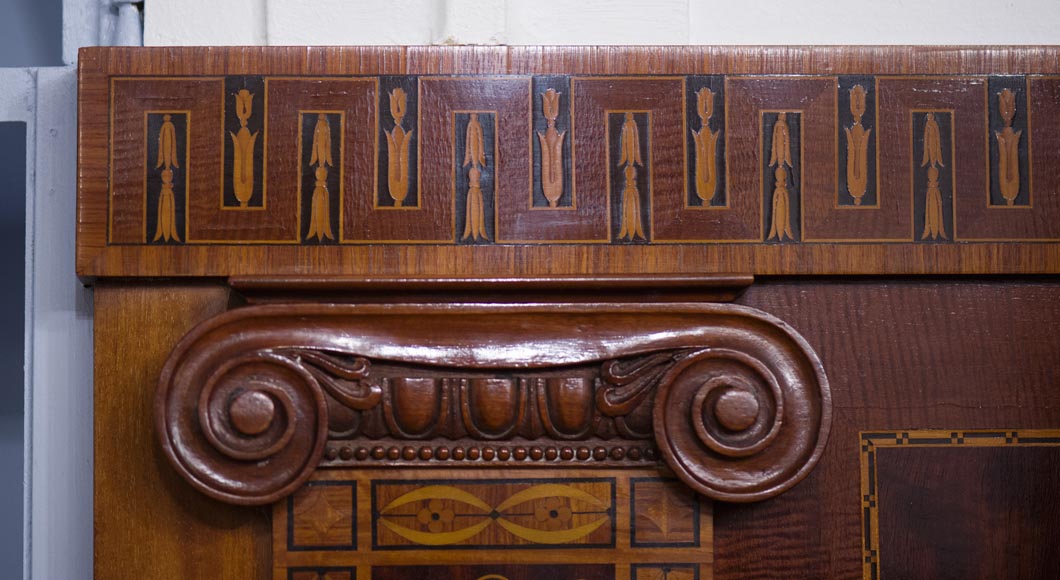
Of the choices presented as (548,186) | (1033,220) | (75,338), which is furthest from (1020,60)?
(75,338)

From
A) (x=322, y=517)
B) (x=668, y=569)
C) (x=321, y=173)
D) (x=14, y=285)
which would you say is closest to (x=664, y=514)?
(x=668, y=569)

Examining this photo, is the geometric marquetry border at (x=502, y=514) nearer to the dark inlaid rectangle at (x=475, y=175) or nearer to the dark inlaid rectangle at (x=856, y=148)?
the dark inlaid rectangle at (x=475, y=175)

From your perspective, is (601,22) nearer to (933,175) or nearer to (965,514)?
(933,175)

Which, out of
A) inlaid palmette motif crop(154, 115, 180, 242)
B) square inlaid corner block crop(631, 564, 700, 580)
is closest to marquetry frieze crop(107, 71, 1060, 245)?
inlaid palmette motif crop(154, 115, 180, 242)

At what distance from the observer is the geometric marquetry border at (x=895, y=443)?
77cm

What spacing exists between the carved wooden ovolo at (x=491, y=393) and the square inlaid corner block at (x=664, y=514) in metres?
0.03

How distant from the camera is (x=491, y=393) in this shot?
726mm

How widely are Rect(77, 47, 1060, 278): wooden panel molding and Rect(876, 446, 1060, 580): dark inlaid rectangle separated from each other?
0.19 meters

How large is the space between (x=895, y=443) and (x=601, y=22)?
505 mm

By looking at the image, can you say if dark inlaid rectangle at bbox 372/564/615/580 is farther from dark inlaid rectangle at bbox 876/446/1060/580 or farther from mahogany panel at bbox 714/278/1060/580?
dark inlaid rectangle at bbox 876/446/1060/580

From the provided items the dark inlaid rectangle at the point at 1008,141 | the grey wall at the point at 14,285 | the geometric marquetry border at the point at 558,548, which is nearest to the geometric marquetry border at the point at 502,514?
the geometric marquetry border at the point at 558,548

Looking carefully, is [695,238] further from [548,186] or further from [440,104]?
[440,104]

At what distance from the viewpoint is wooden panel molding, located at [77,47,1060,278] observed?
746 mm

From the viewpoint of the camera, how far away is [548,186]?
2.48 ft
